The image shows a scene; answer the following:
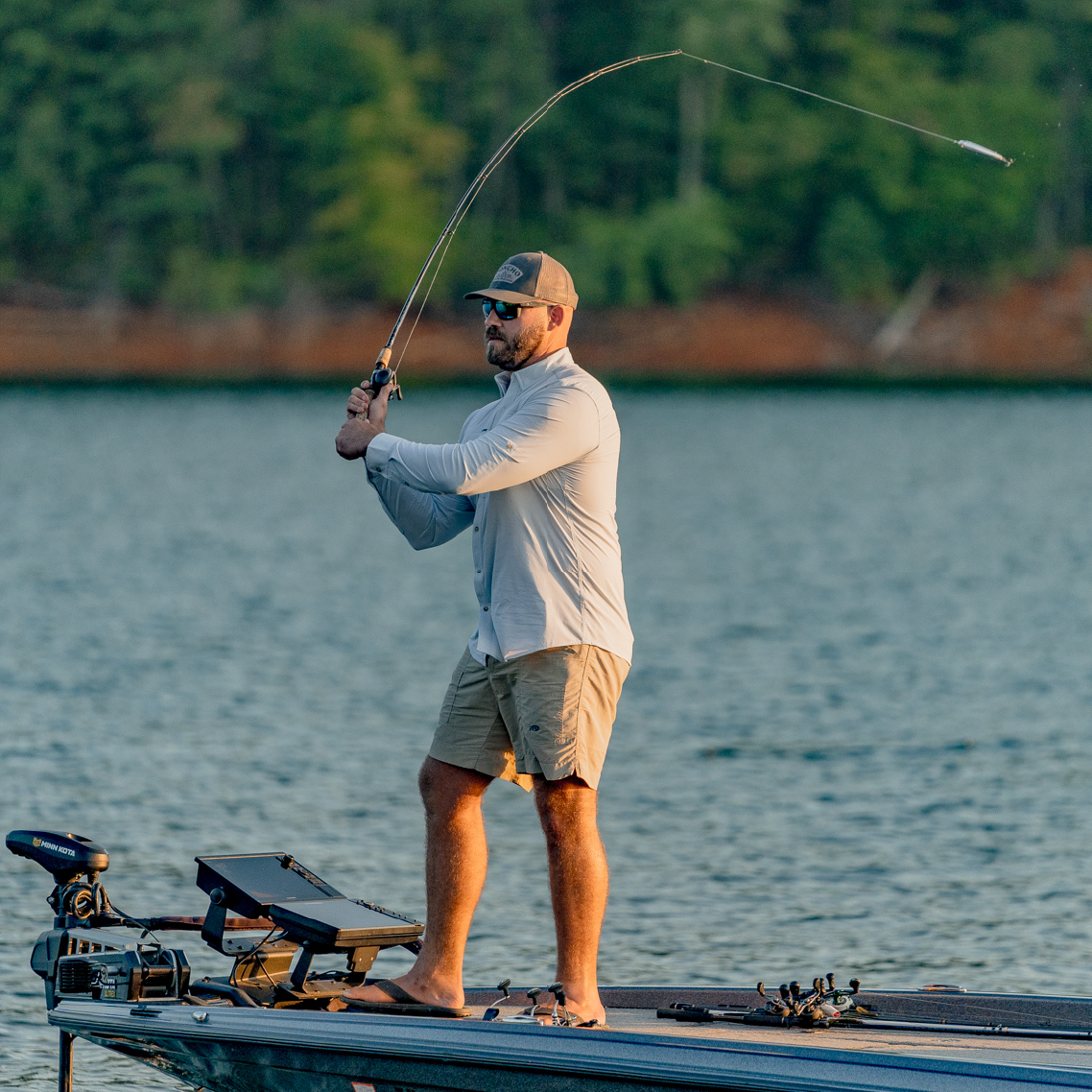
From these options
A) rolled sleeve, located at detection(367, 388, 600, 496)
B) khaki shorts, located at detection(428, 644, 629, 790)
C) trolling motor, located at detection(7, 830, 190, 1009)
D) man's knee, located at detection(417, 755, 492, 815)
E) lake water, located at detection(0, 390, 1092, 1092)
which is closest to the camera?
rolled sleeve, located at detection(367, 388, 600, 496)

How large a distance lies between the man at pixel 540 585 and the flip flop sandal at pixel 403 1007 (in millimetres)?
417

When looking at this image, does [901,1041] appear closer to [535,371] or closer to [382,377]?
[535,371]

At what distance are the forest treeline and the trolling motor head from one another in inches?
2558

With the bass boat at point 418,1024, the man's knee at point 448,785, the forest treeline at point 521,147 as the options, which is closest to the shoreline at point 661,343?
the forest treeline at point 521,147

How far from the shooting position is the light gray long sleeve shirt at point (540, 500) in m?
5.10

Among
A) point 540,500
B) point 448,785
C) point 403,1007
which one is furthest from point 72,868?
point 540,500

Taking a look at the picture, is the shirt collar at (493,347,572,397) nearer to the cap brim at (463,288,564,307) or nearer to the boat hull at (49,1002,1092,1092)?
the cap brim at (463,288,564,307)

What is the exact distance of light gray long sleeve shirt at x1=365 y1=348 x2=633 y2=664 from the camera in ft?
16.7

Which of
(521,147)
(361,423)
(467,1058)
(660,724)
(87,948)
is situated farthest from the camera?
(521,147)

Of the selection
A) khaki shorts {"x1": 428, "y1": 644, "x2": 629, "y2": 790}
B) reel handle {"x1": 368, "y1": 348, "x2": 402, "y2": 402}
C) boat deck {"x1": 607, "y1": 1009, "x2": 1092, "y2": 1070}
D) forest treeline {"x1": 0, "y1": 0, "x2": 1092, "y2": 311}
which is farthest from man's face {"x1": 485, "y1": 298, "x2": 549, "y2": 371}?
forest treeline {"x1": 0, "y1": 0, "x2": 1092, "y2": 311}

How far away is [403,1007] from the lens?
546 centimetres

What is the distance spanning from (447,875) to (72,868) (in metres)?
1.21

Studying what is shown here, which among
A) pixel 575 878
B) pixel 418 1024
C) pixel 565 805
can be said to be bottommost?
pixel 418 1024

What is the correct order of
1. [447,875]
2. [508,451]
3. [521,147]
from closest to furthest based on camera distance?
1. [508,451]
2. [447,875]
3. [521,147]
